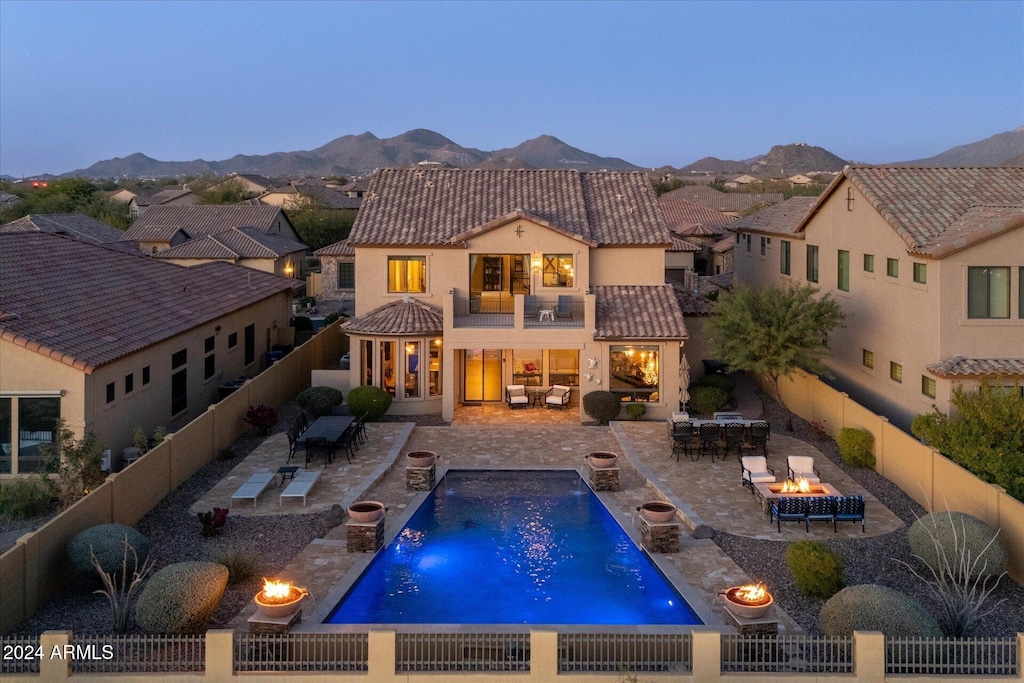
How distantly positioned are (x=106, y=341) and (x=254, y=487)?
5.55 metres

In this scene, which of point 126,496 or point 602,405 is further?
point 602,405

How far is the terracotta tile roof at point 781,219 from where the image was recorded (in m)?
35.9

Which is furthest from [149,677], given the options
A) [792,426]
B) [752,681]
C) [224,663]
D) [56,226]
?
[56,226]

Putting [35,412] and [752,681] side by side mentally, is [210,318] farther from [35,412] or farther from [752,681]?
[752,681]

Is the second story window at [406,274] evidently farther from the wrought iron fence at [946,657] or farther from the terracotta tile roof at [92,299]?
the wrought iron fence at [946,657]

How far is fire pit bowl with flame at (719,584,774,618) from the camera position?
1294 cm

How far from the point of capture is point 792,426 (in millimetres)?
27062

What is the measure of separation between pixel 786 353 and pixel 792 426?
2794mm

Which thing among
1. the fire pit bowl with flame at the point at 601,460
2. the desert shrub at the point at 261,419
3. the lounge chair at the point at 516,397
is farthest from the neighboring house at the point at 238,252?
the fire pit bowl with flame at the point at 601,460

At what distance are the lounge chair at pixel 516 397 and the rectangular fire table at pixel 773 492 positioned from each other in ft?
35.2

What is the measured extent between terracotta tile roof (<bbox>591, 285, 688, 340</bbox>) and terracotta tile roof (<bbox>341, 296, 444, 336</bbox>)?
5.31 meters

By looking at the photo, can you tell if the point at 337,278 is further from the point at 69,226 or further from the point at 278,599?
the point at 278,599

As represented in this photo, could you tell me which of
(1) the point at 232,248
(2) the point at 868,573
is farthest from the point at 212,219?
(2) the point at 868,573

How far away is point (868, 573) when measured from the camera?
15914 mm
